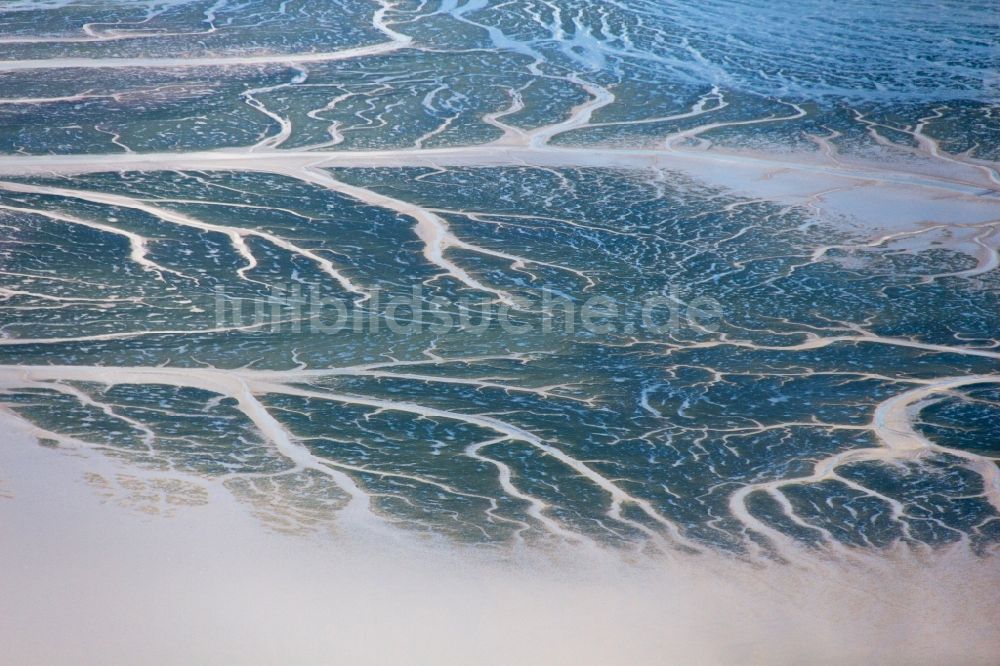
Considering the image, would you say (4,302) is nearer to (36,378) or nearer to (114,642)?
(36,378)

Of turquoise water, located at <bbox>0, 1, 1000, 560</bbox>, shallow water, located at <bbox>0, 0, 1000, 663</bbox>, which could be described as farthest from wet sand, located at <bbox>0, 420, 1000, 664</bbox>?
turquoise water, located at <bbox>0, 1, 1000, 560</bbox>

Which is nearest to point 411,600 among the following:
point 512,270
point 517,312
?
point 517,312

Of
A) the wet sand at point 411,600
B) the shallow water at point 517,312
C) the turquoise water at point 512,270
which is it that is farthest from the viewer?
the turquoise water at point 512,270

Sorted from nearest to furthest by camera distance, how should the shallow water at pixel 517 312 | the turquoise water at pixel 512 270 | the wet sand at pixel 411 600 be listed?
the wet sand at pixel 411 600, the shallow water at pixel 517 312, the turquoise water at pixel 512 270

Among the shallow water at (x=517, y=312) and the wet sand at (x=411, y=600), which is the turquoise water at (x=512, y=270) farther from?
the wet sand at (x=411, y=600)

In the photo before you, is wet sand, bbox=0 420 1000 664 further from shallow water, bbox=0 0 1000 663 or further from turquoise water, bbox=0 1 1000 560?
turquoise water, bbox=0 1 1000 560

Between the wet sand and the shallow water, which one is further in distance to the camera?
the shallow water

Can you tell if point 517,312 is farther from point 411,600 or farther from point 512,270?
point 411,600

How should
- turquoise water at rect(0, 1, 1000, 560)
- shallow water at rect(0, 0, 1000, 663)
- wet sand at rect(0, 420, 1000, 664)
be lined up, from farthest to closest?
turquoise water at rect(0, 1, 1000, 560), shallow water at rect(0, 0, 1000, 663), wet sand at rect(0, 420, 1000, 664)

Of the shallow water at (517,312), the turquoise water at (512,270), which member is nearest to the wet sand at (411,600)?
the shallow water at (517,312)

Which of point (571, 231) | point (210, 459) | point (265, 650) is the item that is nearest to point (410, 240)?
point (571, 231)

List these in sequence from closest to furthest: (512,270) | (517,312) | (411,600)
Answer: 1. (411,600)
2. (517,312)
3. (512,270)
